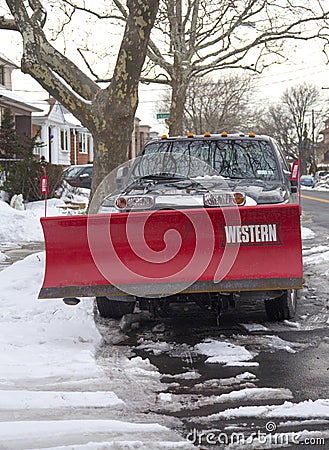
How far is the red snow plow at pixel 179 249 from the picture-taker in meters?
5.89

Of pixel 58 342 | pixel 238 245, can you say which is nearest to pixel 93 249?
pixel 58 342

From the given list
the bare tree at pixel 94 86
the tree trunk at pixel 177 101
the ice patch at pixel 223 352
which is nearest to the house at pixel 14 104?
the tree trunk at pixel 177 101

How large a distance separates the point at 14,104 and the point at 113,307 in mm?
29425

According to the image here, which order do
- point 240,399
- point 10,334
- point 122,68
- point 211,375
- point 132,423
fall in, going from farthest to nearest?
point 122,68 < point 10,334 < point 211,375 < point 240,399 < point 132,423

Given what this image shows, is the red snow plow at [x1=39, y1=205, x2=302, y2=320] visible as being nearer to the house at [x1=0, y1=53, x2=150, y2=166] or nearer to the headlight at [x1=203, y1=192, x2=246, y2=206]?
the headlight at [x1=203, y1=192, x2=246, y2=206]

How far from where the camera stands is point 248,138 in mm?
7918

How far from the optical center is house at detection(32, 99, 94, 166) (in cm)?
4481

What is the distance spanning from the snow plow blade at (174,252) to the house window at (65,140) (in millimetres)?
45354

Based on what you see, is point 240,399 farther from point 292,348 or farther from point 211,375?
point 292,348

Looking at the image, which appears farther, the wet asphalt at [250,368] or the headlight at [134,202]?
the headlight at [134,202]

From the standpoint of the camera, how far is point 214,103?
58.8 m

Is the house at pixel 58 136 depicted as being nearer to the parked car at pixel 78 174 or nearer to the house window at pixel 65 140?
the house window at pixel 65 140

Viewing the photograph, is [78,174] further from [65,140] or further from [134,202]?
[134,202]

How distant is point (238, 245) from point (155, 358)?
3.96 ft
